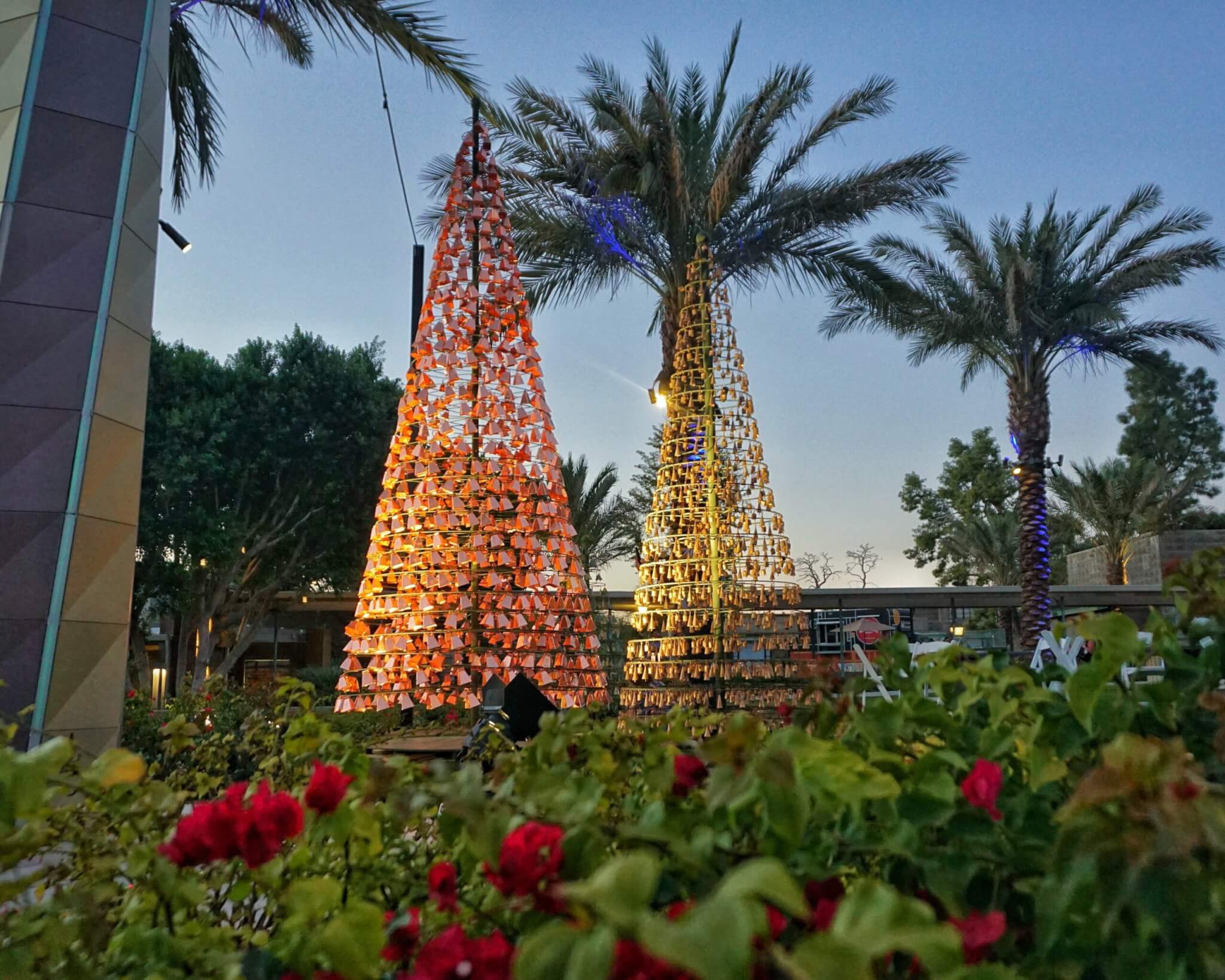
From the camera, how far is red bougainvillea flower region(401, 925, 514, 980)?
2.26 feet

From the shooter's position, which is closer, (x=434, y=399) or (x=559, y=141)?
(x=434, y=399)

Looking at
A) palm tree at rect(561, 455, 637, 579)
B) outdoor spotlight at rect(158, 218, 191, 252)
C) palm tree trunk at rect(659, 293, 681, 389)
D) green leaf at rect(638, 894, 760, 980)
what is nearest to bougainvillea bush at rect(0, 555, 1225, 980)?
green leaf at rect(638, 894, 760, 980)

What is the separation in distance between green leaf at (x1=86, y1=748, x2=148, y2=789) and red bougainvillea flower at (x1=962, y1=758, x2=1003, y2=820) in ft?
2.69

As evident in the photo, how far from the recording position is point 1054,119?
26906 mm

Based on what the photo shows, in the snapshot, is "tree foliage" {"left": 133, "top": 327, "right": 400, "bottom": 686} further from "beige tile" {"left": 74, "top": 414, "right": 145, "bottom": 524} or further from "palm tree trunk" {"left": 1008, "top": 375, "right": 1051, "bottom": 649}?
"beige tile" {"left": 74, "top": 414, "right": 145, "bottom": 524}

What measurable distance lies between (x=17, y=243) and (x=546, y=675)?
4663 mm

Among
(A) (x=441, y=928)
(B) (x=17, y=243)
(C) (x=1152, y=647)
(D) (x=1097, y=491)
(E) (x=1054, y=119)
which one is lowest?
(A) (x=441, y=928)

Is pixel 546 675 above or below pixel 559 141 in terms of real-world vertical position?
below

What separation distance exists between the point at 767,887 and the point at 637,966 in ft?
0.48

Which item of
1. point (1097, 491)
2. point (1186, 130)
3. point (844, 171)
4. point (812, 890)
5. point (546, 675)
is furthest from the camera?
point (1097, 491)

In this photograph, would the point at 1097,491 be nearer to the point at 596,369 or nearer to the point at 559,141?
the point at 596,369

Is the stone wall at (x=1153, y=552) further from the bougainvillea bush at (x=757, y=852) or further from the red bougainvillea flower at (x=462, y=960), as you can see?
the red bougainvillea flower at (x=462, y=960)

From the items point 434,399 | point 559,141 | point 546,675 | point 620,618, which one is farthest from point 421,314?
point 620,618

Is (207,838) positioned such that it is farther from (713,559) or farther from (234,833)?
(713,559)
